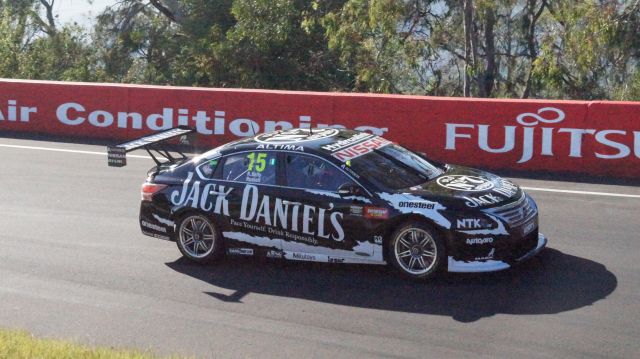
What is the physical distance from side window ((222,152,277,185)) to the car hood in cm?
145

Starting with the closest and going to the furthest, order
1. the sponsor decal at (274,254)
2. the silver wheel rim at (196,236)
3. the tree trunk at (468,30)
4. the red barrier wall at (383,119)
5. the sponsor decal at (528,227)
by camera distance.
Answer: the sponsor decal at (528,227)
the sponsor decal at (274,254)
the silver wheel rim at (196,236)
the red barrier wall at (383,119)
the tree trunk at (468,30)

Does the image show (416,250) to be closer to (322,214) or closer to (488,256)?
(488,256)

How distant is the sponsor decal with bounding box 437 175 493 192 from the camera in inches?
382

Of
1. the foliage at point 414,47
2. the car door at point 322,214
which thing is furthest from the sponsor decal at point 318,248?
the foliage at point 414,47

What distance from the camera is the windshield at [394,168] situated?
9828 millimetres

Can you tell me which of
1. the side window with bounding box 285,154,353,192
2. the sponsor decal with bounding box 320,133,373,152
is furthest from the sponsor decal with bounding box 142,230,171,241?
the sponsor decal with bounding box 320,133,373,152

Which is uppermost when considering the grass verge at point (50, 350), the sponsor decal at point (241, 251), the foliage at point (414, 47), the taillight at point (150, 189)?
the foliage at point (414, 47)

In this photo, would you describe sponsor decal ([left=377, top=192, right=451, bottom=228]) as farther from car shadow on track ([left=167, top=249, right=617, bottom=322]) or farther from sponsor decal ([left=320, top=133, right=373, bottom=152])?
sponsor decal ([left=320, top=133, right=373, bottom=152])

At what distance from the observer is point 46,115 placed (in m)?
20.4

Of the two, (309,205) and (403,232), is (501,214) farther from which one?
(309,205)

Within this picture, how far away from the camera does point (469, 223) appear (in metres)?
9.16

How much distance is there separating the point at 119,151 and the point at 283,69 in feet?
66.8

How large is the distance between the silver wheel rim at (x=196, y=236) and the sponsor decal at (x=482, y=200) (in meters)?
2.75

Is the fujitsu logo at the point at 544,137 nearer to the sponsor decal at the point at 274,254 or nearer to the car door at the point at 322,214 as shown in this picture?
the car door at the point at 322,214
